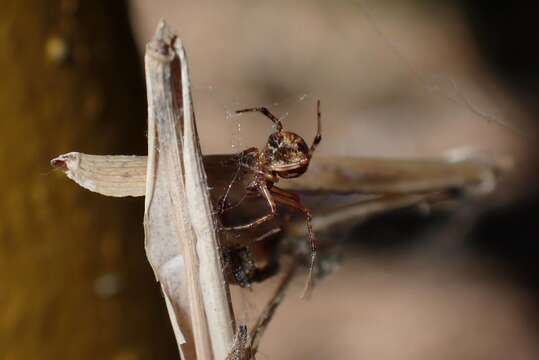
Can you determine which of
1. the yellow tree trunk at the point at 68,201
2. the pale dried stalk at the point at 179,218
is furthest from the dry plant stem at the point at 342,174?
the yellow tree trunk at the point at 68,201

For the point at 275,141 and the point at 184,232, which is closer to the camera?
the point at 184,232

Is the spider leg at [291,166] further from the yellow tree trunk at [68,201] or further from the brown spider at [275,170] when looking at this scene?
the yellow tree trunk at [68,201]

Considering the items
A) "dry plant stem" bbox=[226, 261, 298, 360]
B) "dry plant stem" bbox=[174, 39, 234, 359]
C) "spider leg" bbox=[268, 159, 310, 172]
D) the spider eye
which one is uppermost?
the spider eye

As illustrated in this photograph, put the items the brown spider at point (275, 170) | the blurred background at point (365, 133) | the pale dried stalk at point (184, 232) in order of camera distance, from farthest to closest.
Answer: the blurred background at point (365, 133) → the brown spider at point (275, 170) → the pale dried stalk at point (184, 232)

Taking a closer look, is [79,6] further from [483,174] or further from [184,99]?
[483,174]

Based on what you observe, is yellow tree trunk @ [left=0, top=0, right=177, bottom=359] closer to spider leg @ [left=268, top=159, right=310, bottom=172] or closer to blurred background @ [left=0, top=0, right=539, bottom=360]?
blurred background @ [left=0, top=0, right=539, bottom=360]

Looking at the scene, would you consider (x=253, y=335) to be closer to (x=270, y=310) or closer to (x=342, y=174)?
(x=270, y=310)

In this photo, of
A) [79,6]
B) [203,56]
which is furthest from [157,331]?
[203,56]

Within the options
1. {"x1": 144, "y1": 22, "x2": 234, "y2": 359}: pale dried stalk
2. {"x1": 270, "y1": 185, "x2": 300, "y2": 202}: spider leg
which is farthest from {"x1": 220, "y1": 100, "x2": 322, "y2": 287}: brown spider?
{"x1": 144, "y1": 22, "x2": 234, "y2": 359}: pale dried stalk

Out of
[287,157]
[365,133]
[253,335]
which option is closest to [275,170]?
[287,157]
